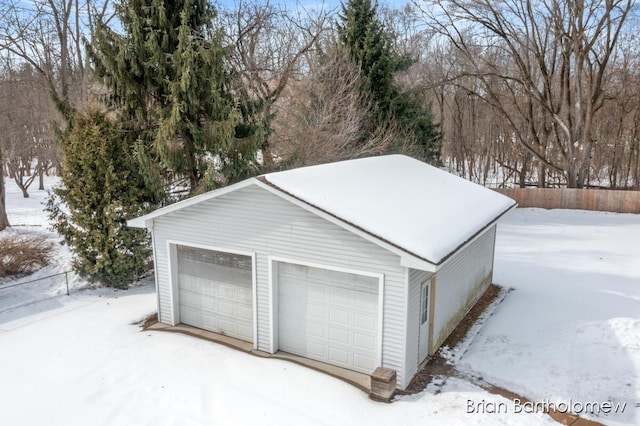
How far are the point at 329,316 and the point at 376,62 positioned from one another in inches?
637

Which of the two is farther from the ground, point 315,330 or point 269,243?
point 269,243

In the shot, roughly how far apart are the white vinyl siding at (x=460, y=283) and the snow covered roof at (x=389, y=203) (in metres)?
0.49

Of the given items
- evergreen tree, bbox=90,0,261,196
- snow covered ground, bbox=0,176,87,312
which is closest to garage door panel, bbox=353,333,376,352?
evergreen tree, bbox=90,0,261,196

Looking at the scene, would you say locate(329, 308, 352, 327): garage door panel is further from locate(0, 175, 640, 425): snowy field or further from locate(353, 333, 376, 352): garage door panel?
locate(0, 175, 640, 425): snowy field

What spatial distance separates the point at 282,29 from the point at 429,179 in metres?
13.7

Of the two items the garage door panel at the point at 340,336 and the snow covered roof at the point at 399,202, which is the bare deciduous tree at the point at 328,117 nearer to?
the snow covered roof at the point at 399,202

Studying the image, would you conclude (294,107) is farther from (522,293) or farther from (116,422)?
(116,422)

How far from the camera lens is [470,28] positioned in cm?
2797

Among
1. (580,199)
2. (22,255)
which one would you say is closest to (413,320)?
(22,255)

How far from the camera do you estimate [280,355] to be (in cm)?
848

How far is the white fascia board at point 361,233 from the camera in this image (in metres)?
6.68

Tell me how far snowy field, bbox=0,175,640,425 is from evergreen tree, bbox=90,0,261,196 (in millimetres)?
4173

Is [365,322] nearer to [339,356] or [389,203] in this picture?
[339,356]

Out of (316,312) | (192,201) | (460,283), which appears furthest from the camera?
(460,283)
